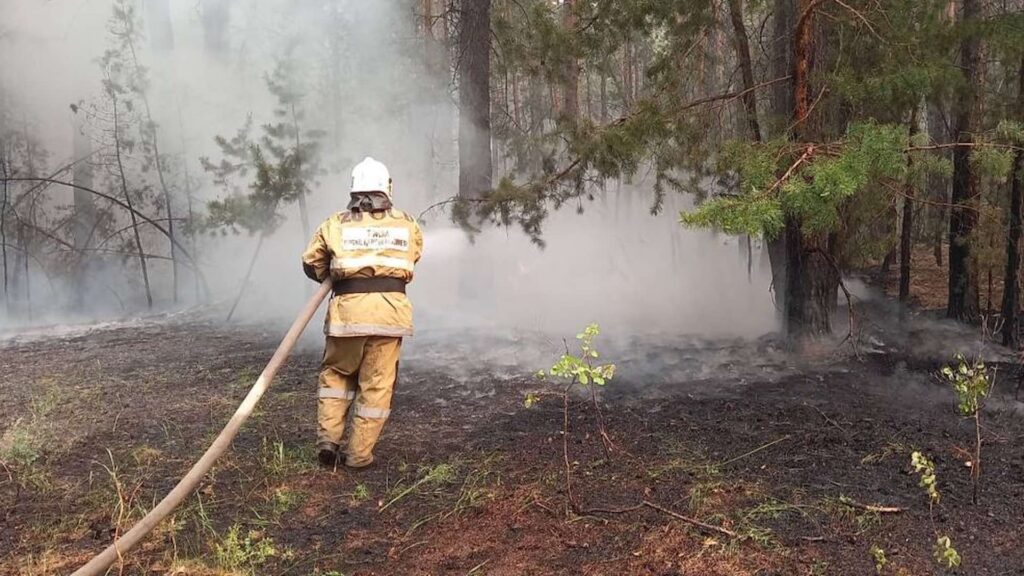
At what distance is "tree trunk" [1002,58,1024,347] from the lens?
6.26 meters

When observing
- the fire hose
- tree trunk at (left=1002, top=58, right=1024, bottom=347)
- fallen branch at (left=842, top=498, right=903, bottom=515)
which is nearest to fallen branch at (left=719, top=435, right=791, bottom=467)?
fallen branch at (left=842, top=498, right=903, bottom=515)

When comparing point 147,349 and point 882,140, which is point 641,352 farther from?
point 147,349

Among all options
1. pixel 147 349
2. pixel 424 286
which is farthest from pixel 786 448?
pixel 424 286

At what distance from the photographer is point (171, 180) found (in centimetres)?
1326

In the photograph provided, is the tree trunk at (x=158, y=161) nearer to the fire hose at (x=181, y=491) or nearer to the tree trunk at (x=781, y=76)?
the fire hose at (x=181, y=491)

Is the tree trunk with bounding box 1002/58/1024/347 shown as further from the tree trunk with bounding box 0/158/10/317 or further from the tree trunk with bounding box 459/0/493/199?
the tree trunk with bounding box 0/158/10/317

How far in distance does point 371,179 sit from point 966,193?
6.97m

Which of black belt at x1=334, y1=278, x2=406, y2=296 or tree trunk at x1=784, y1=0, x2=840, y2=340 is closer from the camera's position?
black belt at x1=334, y1=278, x2=406, y2=296

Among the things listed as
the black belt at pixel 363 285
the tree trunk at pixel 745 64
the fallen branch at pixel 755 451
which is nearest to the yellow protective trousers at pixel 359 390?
the black belt at pixel 363 285

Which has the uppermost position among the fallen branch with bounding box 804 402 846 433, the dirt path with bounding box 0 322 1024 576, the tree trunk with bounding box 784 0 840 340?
the tree trunk with bounding box 784 0 840 340

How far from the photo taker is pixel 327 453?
13.6ft

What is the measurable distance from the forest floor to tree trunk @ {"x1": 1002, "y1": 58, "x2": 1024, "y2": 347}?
3.29 ft

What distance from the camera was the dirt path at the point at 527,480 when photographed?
9.59ft

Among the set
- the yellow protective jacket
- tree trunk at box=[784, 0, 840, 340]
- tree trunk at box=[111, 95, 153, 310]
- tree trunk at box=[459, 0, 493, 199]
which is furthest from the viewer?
tree trunk at box=[111, 95, 153, 310]
